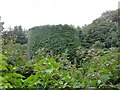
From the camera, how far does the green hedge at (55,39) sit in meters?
7.11

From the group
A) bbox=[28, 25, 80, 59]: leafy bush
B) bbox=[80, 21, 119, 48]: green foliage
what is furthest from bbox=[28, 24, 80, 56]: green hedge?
bbox=[80, 21, 119, 48]: green foliage

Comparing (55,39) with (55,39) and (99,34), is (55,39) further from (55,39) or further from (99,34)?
(99,34)

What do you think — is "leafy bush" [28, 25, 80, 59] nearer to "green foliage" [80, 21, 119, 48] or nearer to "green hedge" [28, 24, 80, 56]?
"green hedge" [28, 24, 80, 56]

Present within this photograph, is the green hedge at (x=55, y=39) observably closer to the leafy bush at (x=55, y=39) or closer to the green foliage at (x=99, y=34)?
the leafy bush at (x=55, y=39)

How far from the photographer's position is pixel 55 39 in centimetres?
723

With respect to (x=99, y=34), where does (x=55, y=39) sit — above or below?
below

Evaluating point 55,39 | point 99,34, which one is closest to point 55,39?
point 55,39

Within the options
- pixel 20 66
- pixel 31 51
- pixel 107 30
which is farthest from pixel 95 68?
pixel 107 30

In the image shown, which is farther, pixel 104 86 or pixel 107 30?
pixel 107 30

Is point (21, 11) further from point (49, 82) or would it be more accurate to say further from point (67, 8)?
point (49, 82)

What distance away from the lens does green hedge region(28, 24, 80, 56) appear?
711 cm

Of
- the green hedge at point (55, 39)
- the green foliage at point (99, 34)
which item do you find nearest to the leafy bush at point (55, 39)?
the green hedge at point (55, 39)

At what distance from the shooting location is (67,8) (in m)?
10.2

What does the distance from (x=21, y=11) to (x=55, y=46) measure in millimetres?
3232
